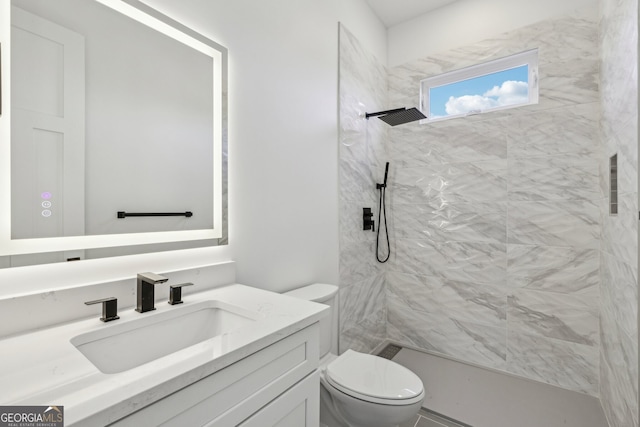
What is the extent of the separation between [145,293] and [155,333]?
138mm

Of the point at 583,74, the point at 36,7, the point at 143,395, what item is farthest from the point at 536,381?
the point at 36,7

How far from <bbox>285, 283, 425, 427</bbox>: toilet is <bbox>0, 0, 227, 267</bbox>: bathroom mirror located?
0.83 metres

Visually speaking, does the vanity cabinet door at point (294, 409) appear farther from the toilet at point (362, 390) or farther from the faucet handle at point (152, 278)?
the faucet handle at point (152, 278)

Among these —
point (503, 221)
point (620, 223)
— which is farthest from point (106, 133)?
point (503, 221)

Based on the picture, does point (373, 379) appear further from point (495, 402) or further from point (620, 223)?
point (620, 223)

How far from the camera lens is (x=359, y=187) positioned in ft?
8.16

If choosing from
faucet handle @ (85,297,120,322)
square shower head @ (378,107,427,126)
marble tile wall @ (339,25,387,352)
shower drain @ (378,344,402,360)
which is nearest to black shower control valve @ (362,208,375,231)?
marble tile wall @ (339,25,387,352)

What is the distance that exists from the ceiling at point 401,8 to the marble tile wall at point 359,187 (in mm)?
423

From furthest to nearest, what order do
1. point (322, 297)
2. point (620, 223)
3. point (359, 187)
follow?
point (359, 187) < point (322, 297) < point (620, 223)

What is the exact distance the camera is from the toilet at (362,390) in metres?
1.32

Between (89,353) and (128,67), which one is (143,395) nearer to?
(89,353)

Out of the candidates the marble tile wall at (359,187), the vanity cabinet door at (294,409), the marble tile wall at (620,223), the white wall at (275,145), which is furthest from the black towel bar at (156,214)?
the marble tile wall at (620,223)

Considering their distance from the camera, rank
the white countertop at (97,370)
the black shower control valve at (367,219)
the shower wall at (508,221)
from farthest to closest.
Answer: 1. the black shower control valve at (367,219)
2. the shower wall at (508,221)
3. the white countertop at (97,370)

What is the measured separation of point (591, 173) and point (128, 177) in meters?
2.72
